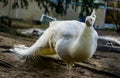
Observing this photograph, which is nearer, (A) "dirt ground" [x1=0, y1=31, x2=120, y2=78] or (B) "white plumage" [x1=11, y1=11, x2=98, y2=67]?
(B) "white plumage" [x1=11, y1=11, x2=98, y2=67]

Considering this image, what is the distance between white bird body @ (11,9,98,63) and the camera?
5.24 metres

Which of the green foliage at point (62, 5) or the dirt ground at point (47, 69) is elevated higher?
the green foliage at point (62, 5)

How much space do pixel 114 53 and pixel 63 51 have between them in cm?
378

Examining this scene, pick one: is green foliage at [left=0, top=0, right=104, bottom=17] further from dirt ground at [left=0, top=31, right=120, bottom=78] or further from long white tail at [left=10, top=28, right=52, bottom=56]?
long white tail at [left=10, top=28, right=52, bottom=56]

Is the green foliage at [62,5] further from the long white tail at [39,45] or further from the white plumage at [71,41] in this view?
the white plumage at [71,41]

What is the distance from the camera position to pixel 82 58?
5480 millimetres

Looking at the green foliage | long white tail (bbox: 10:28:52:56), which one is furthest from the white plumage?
the green foliage

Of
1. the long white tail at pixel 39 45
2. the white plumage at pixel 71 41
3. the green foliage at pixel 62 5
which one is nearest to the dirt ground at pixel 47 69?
the long white tail at pixel 39 45

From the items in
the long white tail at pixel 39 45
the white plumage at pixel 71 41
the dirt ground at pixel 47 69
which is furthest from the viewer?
the long white tail at pixel 39 45

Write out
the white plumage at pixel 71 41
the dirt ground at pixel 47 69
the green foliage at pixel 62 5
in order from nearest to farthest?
the white plumage at pixel 71 41 → the dirt ground at pixel 47 69 → the green foliage at pixel 62 5

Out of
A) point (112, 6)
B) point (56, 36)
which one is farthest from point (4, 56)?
point (112, 6)

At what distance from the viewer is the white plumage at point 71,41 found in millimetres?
5242

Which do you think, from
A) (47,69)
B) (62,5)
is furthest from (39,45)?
(62,5)

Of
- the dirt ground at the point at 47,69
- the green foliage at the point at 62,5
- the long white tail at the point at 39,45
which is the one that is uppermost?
the green foliage at the point at 62,5
